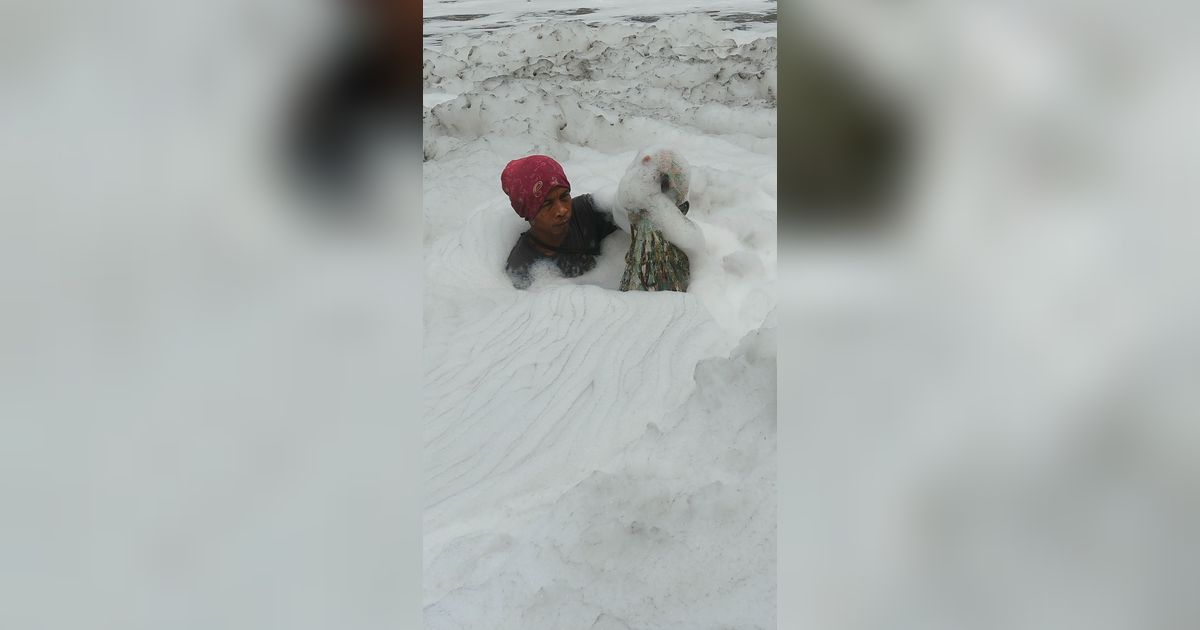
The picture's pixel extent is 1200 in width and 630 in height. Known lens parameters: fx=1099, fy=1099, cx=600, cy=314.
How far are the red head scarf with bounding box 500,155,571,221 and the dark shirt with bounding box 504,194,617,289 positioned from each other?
0.04 m

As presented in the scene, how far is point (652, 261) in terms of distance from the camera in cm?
165

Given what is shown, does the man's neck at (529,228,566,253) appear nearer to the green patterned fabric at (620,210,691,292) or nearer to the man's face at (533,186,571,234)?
the man's face at (533,186,571,234)

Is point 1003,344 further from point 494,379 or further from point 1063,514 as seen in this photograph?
point 494,379

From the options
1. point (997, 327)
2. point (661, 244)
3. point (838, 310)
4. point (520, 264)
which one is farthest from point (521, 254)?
point (997, 327)

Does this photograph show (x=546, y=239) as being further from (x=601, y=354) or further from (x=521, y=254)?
(x=601, y=354)

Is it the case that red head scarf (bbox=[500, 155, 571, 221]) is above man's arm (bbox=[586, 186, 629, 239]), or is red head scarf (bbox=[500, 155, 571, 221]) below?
above

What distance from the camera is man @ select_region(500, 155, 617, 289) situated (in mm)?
1666

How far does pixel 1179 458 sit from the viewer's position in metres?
1.50

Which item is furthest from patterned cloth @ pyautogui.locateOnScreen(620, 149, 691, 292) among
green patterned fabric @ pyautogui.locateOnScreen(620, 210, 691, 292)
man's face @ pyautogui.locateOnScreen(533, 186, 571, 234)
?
man's face @ pyautogui.locateOnScreen(533, 186, 571, 234)

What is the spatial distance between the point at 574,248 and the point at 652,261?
0.13 m

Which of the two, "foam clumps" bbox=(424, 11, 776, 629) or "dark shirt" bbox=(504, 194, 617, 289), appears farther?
"dark shirt" bbox=(504, 194, 617, 289)

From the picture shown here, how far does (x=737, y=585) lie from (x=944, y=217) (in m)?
0.58

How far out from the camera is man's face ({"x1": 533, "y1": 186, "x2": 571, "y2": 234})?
1.67 meters

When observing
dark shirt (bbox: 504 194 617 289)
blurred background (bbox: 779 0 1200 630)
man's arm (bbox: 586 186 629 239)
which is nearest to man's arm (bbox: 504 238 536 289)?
dark shirt (bbox: 504 194 617 289)
